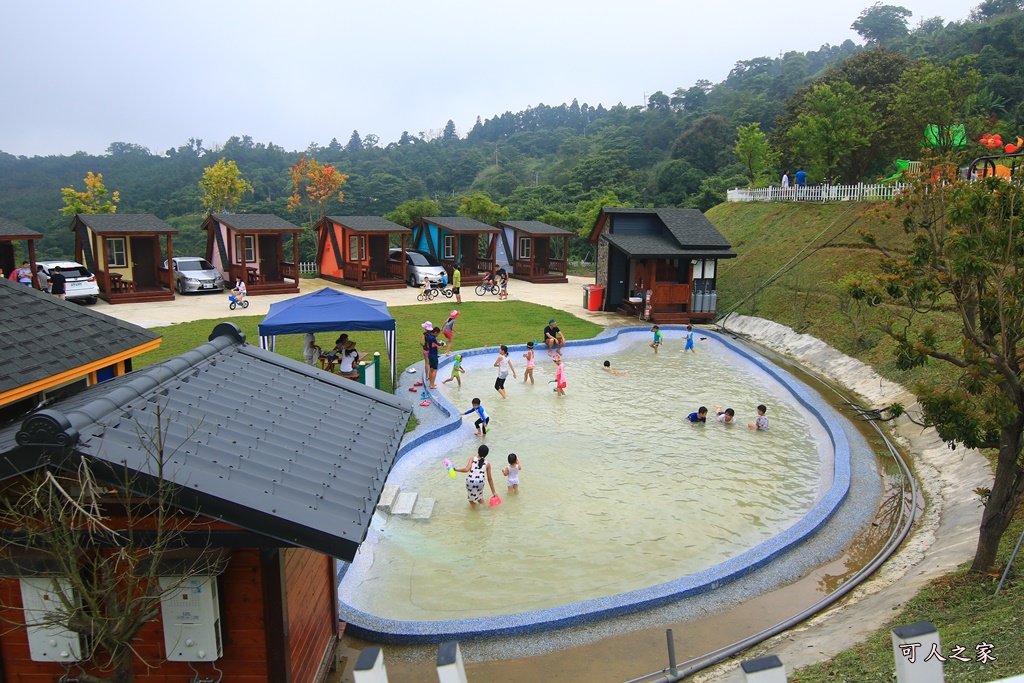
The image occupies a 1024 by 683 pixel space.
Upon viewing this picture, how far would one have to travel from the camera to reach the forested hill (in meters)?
36.9

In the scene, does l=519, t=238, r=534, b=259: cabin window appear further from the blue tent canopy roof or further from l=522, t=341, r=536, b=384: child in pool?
the blue tent canopy roof

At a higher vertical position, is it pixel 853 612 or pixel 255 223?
pixel 255 223

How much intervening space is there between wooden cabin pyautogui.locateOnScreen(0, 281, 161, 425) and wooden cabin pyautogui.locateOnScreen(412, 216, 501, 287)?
2736cm

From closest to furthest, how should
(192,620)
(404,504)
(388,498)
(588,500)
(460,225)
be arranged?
(192,620)
(404,504)
(388,498)
(588,500)
(460,225)

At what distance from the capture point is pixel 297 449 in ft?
19.0

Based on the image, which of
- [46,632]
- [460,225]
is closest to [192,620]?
[46,632]

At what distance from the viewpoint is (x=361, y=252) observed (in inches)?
1325

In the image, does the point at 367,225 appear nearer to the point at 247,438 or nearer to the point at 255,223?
the point at 255,223

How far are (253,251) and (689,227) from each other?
1916 cm

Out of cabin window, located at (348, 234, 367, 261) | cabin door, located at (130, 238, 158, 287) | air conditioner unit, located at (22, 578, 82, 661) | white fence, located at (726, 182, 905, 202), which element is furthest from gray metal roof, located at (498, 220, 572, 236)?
air conditioner unit, located at (22, 578, 82, 661)

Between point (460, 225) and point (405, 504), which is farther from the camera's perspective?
point (460, 225)

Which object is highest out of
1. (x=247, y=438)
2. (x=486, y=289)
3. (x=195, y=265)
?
(x=247, y=438)

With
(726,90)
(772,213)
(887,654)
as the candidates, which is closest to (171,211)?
(772,213)

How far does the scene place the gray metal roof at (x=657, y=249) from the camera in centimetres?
2669
